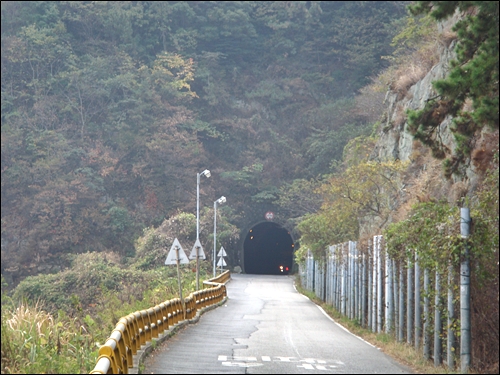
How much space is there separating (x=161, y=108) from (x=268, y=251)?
977 inches

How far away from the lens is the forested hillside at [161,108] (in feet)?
210

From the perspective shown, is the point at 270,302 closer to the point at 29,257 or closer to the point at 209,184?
the point at 29,257

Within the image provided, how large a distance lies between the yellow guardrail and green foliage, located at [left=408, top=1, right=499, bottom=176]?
21.1ft

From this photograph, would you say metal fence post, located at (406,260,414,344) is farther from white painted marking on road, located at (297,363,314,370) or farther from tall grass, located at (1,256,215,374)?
tall grass, located at (1,256,215,374)

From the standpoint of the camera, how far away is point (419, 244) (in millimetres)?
16484

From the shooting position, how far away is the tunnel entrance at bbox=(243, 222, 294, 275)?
3447 inches

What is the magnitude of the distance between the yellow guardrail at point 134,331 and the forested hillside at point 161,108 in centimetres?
3714

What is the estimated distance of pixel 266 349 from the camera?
17.2 metres

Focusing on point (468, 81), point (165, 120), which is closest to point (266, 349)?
point (468, 81)

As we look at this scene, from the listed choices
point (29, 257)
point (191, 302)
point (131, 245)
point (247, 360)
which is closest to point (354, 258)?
point (191, 302)

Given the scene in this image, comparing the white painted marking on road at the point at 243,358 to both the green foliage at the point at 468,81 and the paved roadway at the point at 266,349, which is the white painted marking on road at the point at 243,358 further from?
the green foliage at the point at 468,81

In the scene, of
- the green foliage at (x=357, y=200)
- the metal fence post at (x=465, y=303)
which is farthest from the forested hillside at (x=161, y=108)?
the metal fence post at (x=465, y=303)

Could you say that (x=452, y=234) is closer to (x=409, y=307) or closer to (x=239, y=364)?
(x=409, y=307)

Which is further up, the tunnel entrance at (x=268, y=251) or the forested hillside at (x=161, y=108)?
the forested hillside at (x=161, y=108)
